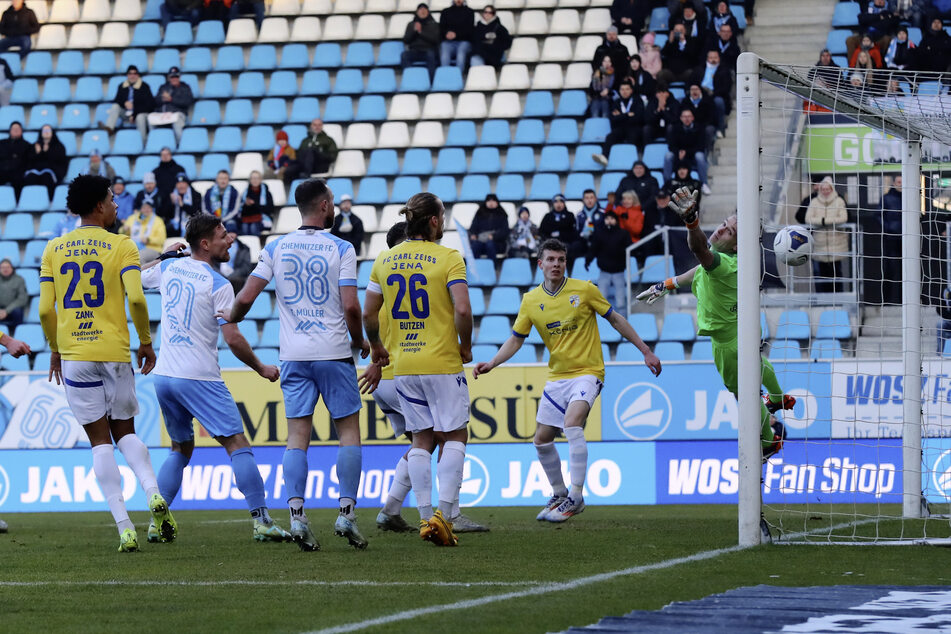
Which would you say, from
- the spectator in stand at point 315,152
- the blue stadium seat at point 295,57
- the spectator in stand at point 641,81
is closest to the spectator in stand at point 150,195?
the spectator in stand at point 315,152

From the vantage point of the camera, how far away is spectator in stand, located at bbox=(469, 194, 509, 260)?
18438 mm

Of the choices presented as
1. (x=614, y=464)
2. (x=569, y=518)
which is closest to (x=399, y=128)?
(x=614, y=464)

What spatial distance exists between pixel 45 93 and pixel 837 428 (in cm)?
1565

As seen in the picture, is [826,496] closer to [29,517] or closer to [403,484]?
[403,484]

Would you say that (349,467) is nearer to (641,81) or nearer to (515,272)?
(515,272)

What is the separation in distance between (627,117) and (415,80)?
13.7 feet

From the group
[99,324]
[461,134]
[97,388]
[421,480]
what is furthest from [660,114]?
[97,388]

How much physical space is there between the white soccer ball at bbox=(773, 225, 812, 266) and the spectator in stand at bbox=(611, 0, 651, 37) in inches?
475

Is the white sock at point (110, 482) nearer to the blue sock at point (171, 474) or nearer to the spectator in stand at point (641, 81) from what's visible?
the blue sock at point (171, 474)

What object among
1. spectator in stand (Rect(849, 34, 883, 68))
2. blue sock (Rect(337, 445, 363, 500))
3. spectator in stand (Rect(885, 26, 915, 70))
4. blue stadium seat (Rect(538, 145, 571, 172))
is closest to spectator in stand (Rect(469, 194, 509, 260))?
blue stadium seat (Rect(538, 145, 571, 172))

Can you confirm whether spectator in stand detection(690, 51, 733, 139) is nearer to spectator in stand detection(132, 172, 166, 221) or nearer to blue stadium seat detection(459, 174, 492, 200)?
blue stadium seat detection(459, 174, 492, 200)

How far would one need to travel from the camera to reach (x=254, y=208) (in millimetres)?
19656

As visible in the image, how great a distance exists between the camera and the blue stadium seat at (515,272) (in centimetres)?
1841

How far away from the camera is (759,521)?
7.92 metres
